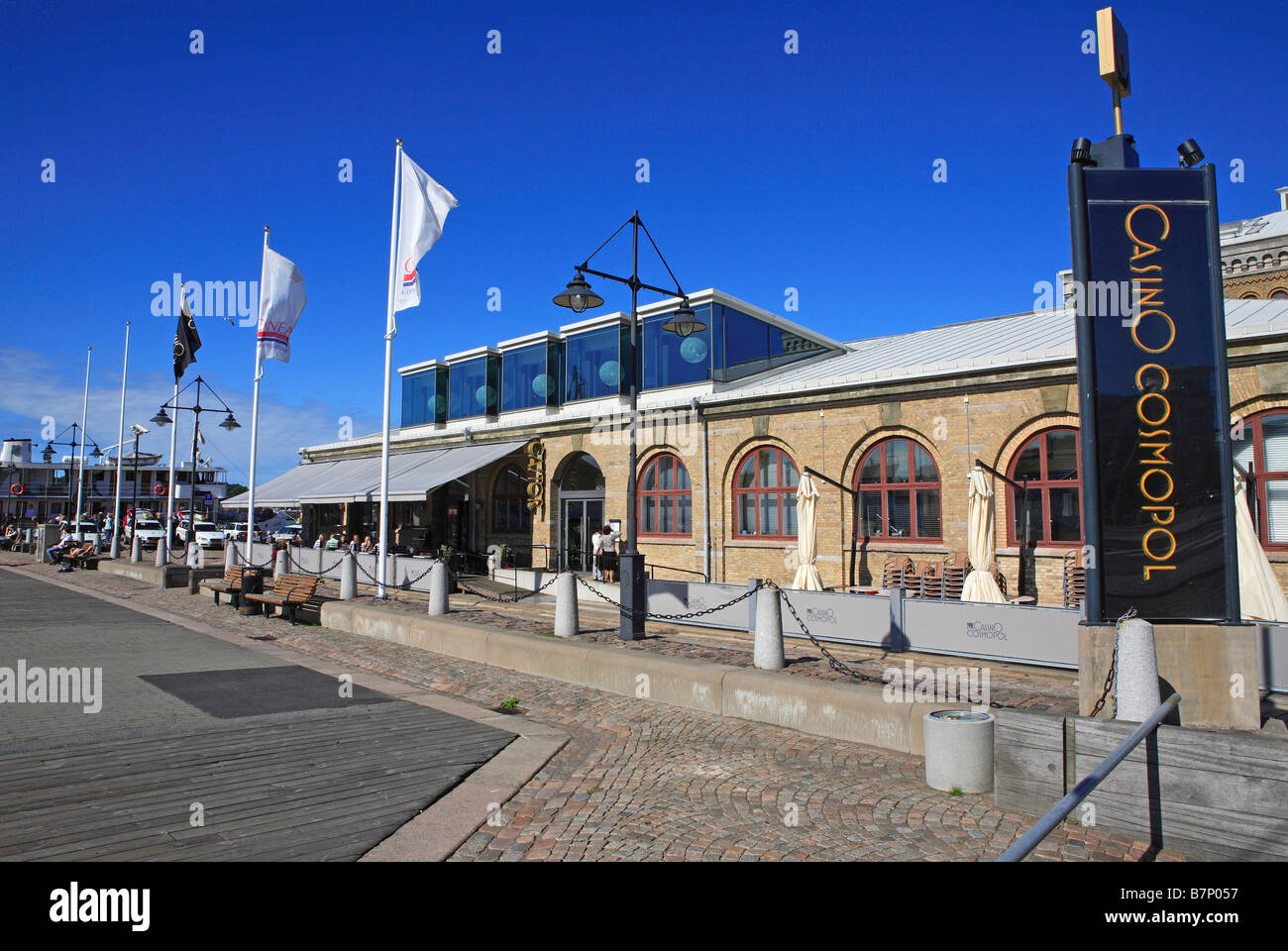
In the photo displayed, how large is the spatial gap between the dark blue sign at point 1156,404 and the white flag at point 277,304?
19064 millimetres

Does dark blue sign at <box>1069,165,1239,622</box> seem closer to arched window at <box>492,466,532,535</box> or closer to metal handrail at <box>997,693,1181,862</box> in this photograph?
metal handrail at <box>997,693,1181,862</box>

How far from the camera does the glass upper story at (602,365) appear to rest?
20.9 m

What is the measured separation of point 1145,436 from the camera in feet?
19.0

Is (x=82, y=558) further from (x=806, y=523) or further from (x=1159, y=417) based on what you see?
(x=1159, y=417)

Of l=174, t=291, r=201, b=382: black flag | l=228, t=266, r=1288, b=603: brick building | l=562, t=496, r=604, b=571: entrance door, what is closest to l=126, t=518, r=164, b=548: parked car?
l=228, t=266, r=1288, b=603: brick building

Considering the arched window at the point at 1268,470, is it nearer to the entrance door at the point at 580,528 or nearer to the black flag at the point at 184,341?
the entrance door at the point at 580,528

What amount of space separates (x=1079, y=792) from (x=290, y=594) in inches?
555

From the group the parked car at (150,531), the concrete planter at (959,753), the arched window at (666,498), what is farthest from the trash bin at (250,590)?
the parked car at (150,531)

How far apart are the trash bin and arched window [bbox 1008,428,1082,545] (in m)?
15.3

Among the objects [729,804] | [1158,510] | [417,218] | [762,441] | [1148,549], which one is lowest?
[729,804]

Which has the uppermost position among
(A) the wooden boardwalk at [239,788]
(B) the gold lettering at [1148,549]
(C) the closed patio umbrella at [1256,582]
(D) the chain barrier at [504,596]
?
(B) the gold lettering at [1148,549]

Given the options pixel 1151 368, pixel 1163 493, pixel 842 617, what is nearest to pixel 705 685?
pixel 842 617

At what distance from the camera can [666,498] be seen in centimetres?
2059
